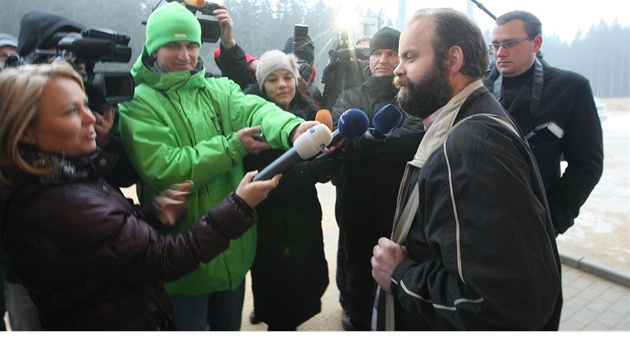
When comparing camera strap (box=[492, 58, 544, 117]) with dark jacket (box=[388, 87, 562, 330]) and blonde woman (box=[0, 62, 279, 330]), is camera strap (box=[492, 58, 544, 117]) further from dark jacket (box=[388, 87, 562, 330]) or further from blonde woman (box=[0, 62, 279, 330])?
blonde woman (box=[0, 62, 279, 330])

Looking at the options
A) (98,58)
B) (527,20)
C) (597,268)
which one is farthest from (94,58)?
(597,268)

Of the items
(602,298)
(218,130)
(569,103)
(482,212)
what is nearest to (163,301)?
(218,130)

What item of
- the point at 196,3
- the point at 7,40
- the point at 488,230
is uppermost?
the point at 196,3

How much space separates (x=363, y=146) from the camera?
4.66 feet

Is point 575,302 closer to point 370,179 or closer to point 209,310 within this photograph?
point 370,179

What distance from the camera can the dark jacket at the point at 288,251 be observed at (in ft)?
5.09

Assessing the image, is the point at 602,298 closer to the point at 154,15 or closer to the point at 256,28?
the point at 256,28

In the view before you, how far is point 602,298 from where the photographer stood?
7.61 feet

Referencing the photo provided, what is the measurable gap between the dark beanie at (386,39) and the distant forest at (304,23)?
0.21 ft

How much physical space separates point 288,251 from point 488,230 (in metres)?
0.95

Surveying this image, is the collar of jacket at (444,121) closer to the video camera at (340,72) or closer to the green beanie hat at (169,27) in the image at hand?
the green beanie hat at (169,27)

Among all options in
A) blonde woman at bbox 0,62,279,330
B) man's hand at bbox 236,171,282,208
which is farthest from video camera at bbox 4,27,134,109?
man's hand at bbox 236,171,282,208

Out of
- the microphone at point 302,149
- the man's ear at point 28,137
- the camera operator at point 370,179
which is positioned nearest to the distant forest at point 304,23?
the camera operator at point 370,179
